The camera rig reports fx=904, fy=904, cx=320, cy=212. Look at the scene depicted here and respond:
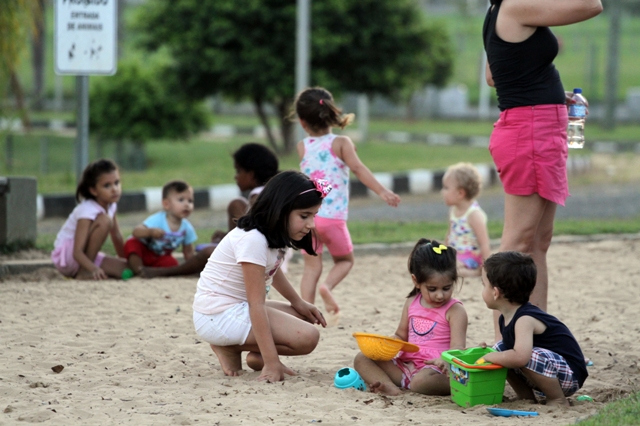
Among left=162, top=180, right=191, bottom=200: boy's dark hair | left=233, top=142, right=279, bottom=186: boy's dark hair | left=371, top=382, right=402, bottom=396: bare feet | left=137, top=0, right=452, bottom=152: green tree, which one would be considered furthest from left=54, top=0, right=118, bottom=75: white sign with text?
left=137, top=0, right=452, bottom=152: green tree

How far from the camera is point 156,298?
243 inches

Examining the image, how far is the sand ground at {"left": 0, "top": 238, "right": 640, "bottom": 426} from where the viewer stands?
3.76m

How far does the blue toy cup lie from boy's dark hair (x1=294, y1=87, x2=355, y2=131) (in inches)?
76.6

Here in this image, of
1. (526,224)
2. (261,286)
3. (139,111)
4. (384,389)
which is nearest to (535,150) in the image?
(526,224)

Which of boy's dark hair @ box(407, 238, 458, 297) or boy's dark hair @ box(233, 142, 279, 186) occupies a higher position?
boy's dark hair @ box(233, 142, 279, 186)

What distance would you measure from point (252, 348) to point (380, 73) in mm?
12253

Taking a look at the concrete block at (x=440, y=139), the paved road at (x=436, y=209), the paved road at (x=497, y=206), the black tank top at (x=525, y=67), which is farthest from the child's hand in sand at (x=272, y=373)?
the concrete block at (x=440, y=139)

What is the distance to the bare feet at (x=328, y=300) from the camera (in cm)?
555

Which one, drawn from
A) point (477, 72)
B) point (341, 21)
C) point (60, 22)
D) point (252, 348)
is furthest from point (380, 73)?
point (477, 72)

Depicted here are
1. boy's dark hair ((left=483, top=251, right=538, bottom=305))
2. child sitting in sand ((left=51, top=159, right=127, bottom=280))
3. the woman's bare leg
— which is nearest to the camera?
boy's dark hair ((left=483, top=251, right=538, bottom=305))

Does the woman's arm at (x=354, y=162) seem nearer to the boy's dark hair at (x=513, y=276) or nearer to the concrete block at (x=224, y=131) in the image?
the boy's dark hair at (x=513, y=276)

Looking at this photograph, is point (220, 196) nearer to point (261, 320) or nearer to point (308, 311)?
point (308, 311)

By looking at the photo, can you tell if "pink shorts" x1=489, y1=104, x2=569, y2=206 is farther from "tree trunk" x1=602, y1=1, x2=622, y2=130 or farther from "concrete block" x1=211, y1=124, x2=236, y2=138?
"tree trunk" x1=602, y1=1, x2=622, y2=130

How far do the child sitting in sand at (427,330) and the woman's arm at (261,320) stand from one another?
414 millimetres
